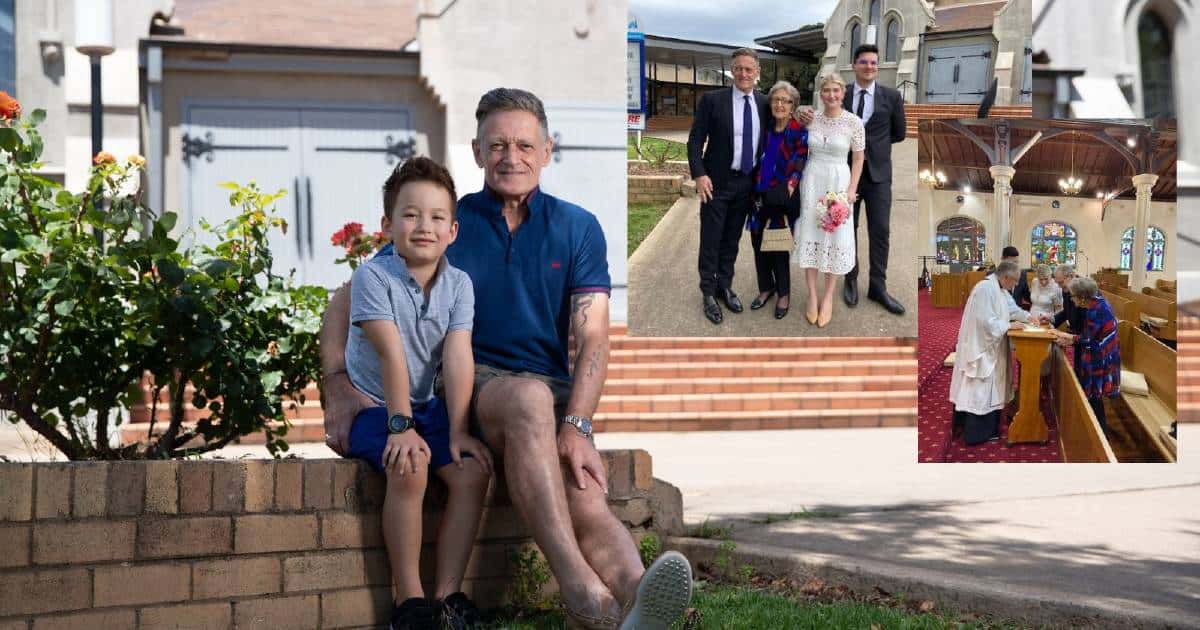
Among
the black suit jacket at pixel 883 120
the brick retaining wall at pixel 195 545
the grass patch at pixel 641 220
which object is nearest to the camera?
the brick retaining wall at pixel 195 545

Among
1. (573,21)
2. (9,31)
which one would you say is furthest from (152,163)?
(573,21)

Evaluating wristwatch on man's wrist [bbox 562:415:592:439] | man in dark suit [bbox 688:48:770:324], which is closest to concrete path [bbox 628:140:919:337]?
man in dark suit [bbox 688:48:770:324]

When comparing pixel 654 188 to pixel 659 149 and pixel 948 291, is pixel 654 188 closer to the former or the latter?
pixel 659 149

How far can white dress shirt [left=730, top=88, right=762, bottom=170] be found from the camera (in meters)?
9.98

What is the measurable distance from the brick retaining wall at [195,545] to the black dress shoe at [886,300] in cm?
766

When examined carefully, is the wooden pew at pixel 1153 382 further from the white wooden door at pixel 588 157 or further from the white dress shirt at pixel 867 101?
the white wooden door at pixel 588 157

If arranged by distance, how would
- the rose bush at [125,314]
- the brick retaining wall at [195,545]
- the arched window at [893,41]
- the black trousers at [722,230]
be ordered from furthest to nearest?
the black trousers at [722,230] → the arched window at [893,41] → the rose bush at [125,314] → the brick retaining wall at [195,545]

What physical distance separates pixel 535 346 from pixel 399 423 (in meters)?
0.50

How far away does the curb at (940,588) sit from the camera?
11.2ft

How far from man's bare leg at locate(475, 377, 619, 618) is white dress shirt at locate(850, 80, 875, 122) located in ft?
20.6

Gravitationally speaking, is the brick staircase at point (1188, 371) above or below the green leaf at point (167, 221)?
below

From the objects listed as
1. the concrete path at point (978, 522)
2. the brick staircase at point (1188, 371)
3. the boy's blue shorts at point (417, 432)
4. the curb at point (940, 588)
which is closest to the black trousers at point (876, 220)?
the concrete path at point (978, 522)

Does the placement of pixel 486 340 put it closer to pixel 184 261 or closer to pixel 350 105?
pixel 184 261

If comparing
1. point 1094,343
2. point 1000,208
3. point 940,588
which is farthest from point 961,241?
point 940,588
